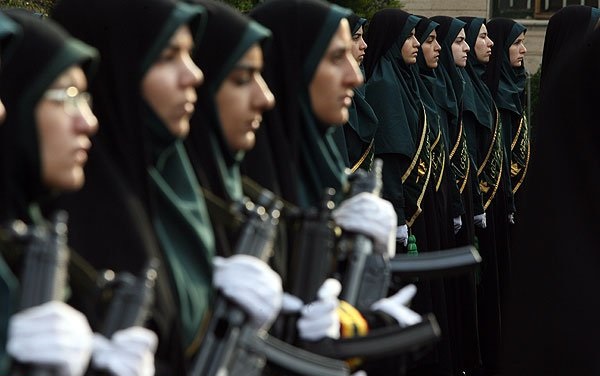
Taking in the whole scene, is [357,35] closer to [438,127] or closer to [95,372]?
[438,127]

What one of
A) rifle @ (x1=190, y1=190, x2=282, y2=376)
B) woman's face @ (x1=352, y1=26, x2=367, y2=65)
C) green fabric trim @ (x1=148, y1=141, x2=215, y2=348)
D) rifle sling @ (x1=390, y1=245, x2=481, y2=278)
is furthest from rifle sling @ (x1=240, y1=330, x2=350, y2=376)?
woman's face @ (x1=352, y1=26, x2=367, y2=65)

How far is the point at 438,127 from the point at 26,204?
6.61 metres

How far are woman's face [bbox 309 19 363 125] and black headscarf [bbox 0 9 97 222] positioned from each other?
159cm

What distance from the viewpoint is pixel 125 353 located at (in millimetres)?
4199

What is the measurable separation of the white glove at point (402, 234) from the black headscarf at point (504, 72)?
278 centimetres

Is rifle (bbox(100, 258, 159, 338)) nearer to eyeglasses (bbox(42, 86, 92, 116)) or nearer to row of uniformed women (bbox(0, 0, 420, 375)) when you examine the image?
row of uniformed women (bbox(0, 0, 420, 375))

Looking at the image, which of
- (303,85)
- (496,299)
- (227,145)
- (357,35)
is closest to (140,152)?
(227,145)

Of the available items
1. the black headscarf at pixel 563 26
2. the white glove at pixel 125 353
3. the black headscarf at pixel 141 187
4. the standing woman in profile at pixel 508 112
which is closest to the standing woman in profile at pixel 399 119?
the black headscarf at pixel 563 26

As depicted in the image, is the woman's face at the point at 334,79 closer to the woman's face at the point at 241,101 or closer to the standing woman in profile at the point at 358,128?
the woman's face at the point at 241,101

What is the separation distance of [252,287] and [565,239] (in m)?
1.31

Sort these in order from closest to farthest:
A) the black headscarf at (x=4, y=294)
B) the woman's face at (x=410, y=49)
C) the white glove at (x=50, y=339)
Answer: the white glove at (x=50, y=339)
the black headscarf at (x=4, y=294)
the woman's face at (x=410, y=49)

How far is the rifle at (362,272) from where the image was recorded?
5840 mm

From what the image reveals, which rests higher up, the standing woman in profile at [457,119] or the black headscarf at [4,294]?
the black headscarf at [4,294]

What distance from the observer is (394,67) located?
34.6ft
